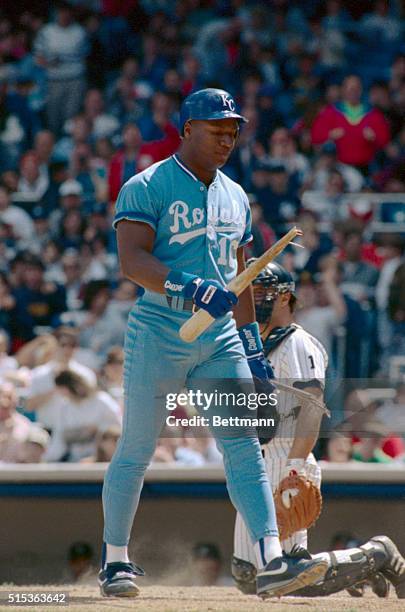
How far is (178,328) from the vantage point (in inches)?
194

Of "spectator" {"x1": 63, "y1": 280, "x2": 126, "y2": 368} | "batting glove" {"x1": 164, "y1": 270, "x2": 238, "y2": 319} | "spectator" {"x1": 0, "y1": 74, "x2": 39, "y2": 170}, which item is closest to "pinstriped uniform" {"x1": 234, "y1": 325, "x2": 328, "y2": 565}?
"batting glove" {"x1": 164, "y1": 270, "x2": 238, "y2": 319}

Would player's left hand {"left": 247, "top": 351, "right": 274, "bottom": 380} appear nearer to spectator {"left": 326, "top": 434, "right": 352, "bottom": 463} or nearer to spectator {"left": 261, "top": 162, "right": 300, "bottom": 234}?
spectator {"left": 326, "top": 434, "right": 352, "bottom": 463}

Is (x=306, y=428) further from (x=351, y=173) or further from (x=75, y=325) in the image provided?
(x=351, y=173)

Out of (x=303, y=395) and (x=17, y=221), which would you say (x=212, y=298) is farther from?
(x=17, y=221)

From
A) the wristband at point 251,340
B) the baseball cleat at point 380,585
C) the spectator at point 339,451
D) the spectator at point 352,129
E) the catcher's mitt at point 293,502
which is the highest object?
the spectator at point 352,129

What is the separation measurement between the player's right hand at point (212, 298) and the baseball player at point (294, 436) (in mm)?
904

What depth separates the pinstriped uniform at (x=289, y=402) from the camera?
17.8ft

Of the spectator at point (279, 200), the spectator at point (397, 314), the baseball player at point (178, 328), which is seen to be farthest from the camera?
the spectator at point (279, 200)

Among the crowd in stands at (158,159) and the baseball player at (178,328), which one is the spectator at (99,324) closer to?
the crowd in stands at (158,159)

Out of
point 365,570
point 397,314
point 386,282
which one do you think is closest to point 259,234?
point 386,282

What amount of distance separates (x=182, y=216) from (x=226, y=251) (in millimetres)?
239

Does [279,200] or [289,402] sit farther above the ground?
[279,200]

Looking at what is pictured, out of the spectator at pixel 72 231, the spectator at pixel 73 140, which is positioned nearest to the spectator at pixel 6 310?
the spectator at pixel 72 231

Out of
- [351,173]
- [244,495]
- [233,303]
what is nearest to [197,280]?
[233,303]
